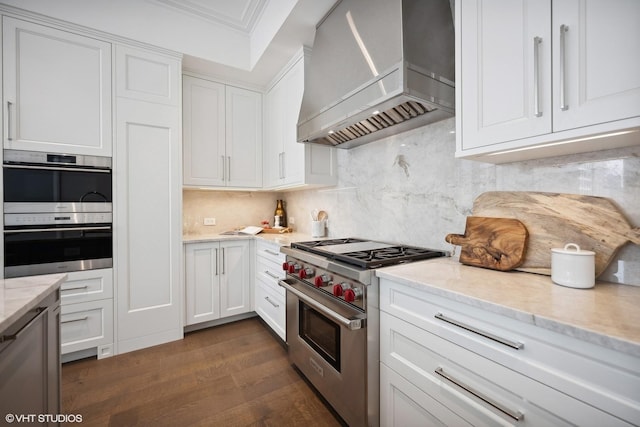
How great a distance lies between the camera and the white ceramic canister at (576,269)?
3.16 ft

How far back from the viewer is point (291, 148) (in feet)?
8.29

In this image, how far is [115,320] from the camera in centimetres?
222

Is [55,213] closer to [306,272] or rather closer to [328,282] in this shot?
[306,272]

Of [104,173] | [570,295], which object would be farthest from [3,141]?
[570,295]

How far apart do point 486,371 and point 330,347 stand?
0.90 m

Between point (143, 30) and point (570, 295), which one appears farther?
point (143, 30)

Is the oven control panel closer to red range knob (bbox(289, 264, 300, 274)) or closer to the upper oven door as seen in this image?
red range knob (bbox(289, 264, 300, 274))

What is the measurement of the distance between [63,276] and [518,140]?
6.66ft

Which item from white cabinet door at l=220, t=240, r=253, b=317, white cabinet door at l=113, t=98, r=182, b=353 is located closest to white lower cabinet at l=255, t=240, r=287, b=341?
white cabinet door at l=220, t=240, r=253, b=317

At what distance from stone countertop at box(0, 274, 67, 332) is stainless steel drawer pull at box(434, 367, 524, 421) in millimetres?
1372

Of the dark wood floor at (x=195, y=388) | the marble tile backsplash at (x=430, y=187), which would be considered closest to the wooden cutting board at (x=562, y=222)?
the marble tile backsplash at (x=430, y=187)

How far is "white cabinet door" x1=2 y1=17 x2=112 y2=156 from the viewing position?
6.23ft

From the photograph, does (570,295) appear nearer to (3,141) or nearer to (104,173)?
(104,173)

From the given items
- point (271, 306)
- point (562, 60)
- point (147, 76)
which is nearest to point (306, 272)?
point (271, 306)
